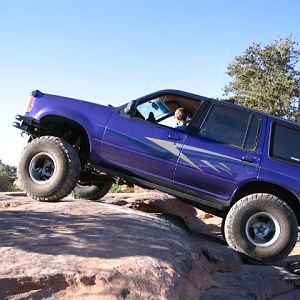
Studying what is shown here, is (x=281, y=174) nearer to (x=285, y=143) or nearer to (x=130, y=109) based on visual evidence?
(x=285, y=143)

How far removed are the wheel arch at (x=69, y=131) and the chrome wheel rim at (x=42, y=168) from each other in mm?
501

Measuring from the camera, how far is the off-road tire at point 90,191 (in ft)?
26.4

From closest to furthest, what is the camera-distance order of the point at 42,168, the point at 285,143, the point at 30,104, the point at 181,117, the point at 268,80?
the point at 285,143
the point at 42,168
the point at 30,104
the point at 181,117
the point at 268,80

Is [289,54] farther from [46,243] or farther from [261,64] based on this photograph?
[46,243]

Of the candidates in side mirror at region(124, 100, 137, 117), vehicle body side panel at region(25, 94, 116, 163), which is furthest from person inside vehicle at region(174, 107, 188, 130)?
vehicle body side panel at region(25, 94, 116, 163)

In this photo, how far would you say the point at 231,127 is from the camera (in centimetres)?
640

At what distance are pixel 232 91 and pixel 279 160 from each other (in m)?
27.0

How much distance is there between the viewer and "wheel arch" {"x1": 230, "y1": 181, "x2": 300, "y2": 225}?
6.23m

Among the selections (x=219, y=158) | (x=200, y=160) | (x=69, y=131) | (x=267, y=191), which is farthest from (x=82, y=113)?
(x=267, y=191)

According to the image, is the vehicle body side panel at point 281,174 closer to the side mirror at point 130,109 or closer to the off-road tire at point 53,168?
the side mirror at point 130,109

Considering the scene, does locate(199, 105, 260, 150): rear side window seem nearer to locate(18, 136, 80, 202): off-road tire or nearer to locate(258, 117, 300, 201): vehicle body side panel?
locate(258, 117, 300, 201): vehicle body side panel

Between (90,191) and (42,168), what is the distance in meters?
1.74

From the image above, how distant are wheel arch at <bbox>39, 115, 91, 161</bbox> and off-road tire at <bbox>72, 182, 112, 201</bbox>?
47.2 inches

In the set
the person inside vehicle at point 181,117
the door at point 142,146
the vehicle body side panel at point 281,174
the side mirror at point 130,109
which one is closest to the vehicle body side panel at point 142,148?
the door at point 142,146
